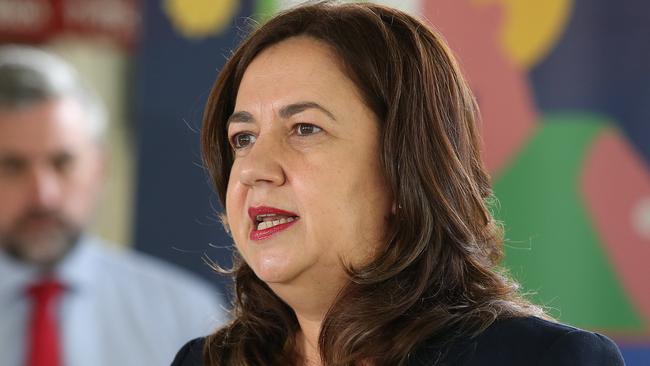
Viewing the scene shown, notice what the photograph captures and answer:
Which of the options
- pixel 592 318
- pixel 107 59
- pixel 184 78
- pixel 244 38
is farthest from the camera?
pixel 107 59

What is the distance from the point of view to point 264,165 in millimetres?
1318

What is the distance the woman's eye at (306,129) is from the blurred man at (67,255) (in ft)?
5.97

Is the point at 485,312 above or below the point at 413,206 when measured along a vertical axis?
below

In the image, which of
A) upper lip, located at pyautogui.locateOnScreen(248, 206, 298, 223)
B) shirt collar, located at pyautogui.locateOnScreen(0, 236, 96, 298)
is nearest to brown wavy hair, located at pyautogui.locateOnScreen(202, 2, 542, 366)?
upper lip, located at pyautogui.locateOnScreen(248, 206, 298, 223)

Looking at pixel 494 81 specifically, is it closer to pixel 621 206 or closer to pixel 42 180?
pixel 621 206

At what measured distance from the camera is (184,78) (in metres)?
3.17

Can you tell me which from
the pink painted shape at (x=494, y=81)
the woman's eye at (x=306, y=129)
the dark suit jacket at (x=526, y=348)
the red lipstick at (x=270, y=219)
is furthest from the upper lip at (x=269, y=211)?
the pink painted shape at (x=494, y=81)

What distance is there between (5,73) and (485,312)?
7.66 ft

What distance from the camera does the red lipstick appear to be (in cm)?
131

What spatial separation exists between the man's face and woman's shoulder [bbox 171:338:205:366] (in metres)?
1.79

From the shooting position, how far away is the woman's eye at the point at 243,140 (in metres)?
1.41

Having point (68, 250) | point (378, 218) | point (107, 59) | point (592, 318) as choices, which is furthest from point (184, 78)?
point (378, 218)

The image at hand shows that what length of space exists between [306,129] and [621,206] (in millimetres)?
1792

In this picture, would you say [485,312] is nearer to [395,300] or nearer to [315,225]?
[395,300]
